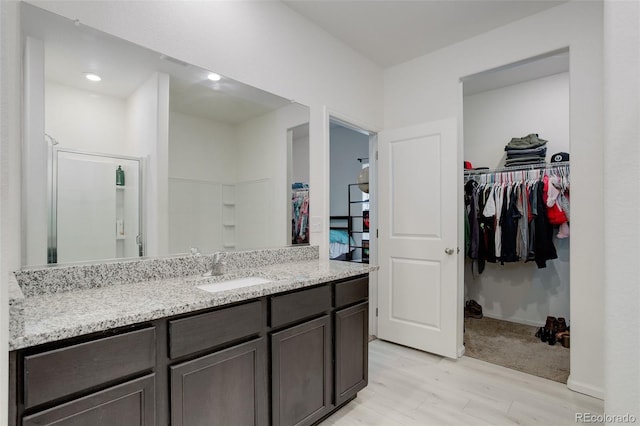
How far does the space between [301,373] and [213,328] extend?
2.11ft

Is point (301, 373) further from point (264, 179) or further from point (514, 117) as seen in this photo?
point (514, 117)

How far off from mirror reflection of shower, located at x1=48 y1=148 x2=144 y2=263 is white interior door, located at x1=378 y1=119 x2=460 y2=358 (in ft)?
7.45

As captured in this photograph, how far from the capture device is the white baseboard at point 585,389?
7.23ft

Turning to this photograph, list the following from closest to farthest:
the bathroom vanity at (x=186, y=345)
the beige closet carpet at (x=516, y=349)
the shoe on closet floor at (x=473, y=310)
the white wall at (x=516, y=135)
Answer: the bathroom vanity at (x=186, y=345)
the beige closet carpet at (x=516, y=349)
the white wall at (x=516, y=135)
the shoe on closet floor at (x=473, y=310)

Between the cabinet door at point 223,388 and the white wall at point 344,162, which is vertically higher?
the white wall at point 344,162

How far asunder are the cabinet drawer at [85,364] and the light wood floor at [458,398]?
132 cm

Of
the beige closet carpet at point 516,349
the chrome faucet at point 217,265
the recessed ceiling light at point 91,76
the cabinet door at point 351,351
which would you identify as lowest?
the beige closet carpet at point 516,349

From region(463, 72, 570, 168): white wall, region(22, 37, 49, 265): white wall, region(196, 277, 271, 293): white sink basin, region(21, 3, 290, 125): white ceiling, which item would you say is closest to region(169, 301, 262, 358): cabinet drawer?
region(196, 277, 271, 293): white sink basin

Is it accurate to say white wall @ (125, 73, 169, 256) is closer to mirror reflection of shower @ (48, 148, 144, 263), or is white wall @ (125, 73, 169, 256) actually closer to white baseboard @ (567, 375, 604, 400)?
mirror reflection of shower @ (48, 148, 144, 263)

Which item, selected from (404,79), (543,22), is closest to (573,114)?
(543,22)

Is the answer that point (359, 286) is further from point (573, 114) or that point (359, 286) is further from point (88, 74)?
point (573, 114)

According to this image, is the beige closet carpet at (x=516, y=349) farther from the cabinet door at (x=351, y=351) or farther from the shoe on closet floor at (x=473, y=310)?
the cabinet door at (x=351, y=351)

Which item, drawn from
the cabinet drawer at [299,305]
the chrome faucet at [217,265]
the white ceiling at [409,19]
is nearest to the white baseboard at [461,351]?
the cabinet drawer at [299,305]

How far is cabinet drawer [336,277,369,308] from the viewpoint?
1.95m
